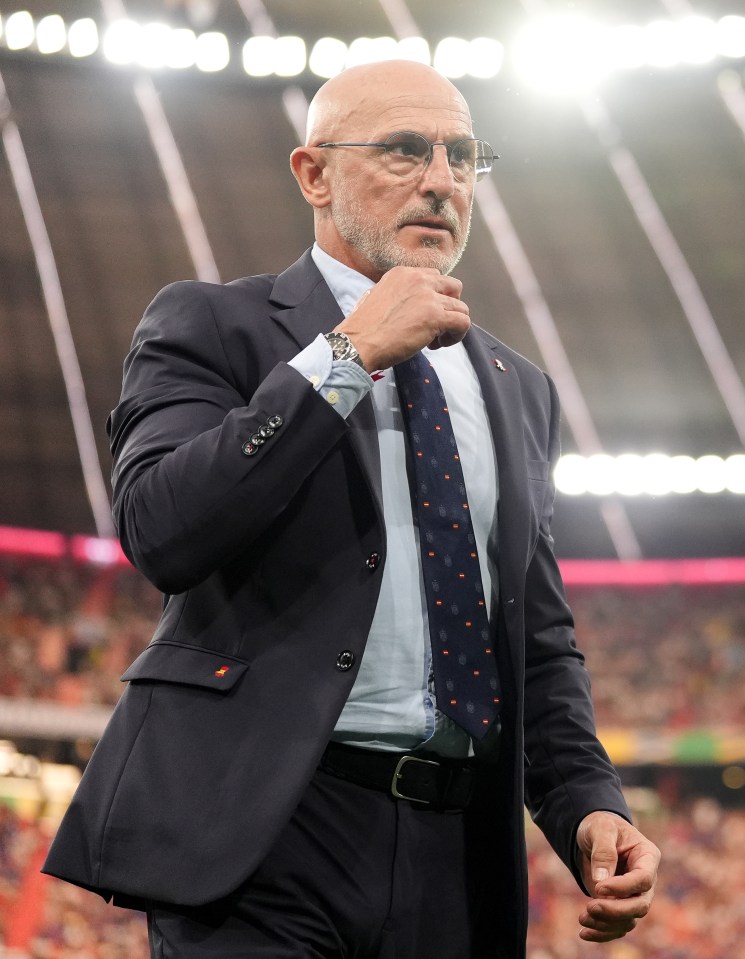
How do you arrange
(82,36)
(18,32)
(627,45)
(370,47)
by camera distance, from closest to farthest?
(18,32) → (82,36) → (627,45) → (370,47)

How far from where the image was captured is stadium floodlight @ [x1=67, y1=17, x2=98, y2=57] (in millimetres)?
7148

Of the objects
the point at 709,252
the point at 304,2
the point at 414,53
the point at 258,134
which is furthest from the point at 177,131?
the point at 709,252

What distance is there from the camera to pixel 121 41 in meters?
7.21

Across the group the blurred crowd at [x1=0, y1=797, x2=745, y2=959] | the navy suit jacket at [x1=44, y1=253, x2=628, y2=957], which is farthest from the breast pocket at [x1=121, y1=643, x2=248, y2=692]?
the blurred crowd at [x1=0, y1=797, x2=745, y2=959]

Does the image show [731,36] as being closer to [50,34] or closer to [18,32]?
[50,34]

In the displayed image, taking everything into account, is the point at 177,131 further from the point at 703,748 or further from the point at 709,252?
the point at 703,748

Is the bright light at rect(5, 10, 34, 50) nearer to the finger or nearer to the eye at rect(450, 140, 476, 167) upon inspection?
the eye at rect(450, 140, 476, 167)

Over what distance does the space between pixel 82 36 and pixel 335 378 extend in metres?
6.83

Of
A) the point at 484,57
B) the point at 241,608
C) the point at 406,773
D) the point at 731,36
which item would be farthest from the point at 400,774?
the point at 731,36

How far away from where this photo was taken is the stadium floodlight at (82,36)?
7.15 meters

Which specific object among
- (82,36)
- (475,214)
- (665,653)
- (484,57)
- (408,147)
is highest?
(82,36)

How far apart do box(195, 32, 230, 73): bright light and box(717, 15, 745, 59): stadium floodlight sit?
122 inches

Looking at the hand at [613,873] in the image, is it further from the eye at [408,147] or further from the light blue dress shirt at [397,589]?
the eye at [408,147]

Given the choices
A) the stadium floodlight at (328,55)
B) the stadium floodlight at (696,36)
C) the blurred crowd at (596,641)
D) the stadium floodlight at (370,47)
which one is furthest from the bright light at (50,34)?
the blurred crowd at (596,641)
